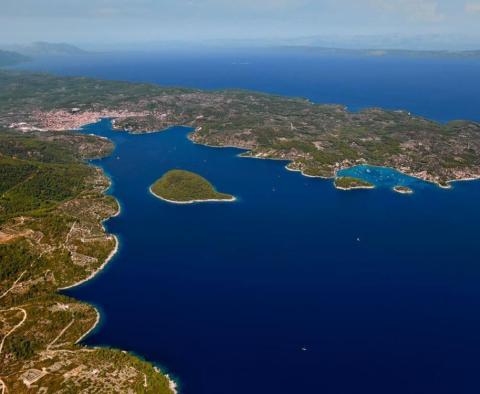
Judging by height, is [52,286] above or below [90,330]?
above

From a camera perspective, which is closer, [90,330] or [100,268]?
[90,330]

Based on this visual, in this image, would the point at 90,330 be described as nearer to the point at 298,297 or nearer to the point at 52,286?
the point at 52,286

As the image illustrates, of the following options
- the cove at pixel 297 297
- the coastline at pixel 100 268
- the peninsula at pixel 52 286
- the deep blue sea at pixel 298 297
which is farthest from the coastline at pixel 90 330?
the coastline at pixel 100 268

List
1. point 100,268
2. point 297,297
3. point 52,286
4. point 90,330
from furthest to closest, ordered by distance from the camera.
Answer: point 100,268 → point 52,286 → point 297,297 → point 90,330

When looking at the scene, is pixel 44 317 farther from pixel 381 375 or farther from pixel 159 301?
pixel 381 375

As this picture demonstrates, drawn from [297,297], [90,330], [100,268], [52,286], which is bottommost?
[100,268]

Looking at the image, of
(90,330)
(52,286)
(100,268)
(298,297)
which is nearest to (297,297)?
(298,297)

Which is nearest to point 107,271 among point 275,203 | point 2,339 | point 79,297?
point 79,297

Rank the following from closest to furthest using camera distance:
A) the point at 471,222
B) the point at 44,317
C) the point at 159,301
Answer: the point at 44,317 < the point at 159,301 < the point at 471,222

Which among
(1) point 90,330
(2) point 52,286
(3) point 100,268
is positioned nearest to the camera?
(1) point 90,330
